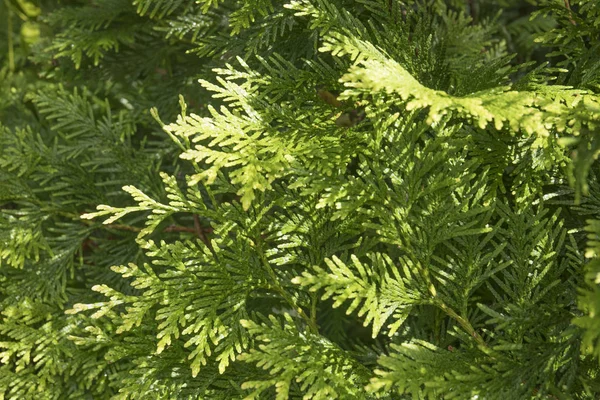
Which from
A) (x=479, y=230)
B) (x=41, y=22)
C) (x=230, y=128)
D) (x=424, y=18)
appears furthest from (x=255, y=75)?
(x=41, y=22)

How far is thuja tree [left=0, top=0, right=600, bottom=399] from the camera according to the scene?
715 mm

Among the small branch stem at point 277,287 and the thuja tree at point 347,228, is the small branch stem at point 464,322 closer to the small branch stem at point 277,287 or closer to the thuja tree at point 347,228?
the thuja tree at point 347,228

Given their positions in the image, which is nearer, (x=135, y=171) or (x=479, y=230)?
(x=479, y=230)

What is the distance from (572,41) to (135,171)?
722mm

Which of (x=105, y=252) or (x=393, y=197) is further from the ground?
(x=393, y=197)

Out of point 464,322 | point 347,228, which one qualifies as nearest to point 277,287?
point 347,228

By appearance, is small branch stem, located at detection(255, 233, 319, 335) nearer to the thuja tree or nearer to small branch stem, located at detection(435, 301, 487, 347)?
the thuja tree

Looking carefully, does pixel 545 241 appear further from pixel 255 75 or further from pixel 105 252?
pixel 105 252

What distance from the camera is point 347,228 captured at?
2.71 feet

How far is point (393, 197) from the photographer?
77 centimetres

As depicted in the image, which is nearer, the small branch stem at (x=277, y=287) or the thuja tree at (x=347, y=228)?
the thuja tree at (x=347, y=228)

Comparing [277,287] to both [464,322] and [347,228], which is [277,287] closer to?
[347,228]

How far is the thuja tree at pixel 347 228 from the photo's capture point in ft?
2.35

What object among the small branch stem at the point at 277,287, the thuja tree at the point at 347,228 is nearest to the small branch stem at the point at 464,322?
the thuja tree at the point at 347,228
